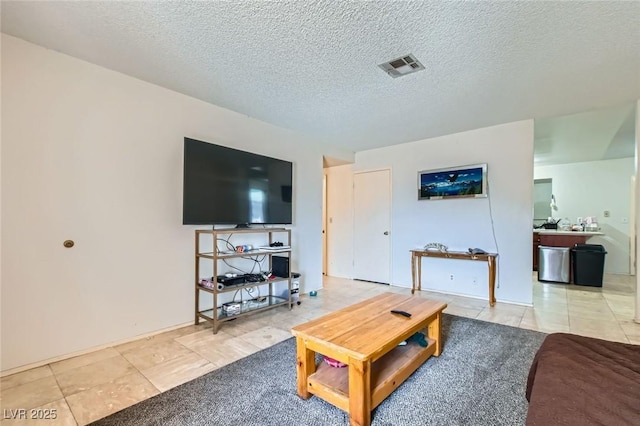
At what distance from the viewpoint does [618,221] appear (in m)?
5.88

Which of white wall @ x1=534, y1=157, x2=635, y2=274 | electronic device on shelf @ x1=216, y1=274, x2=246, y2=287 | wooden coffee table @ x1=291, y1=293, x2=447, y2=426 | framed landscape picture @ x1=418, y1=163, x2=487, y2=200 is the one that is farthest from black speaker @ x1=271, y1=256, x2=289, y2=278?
white wall @ x1=534, y1=157, x2=635, y2=274

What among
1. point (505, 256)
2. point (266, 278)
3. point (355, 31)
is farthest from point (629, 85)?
point (266, 278)

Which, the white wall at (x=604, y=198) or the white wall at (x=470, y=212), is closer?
the white wall at (x=470, y=212)

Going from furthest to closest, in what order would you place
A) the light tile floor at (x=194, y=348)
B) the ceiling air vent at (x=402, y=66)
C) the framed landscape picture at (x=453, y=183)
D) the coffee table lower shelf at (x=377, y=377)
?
the framed landscape picture at (x=453, y=183) → the ceiling air vent at (x=402, y=66) → the light tile floor at (x=194, y=348) → the coffee table lower shelf at (x=377, y=377)

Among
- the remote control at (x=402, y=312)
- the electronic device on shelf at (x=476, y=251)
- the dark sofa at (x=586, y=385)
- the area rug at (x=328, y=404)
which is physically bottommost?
the area rug at (x=328, y=404)

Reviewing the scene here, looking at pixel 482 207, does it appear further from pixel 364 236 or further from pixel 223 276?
pixel 223 276

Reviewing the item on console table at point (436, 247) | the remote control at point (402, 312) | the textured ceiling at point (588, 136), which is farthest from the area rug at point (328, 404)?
the textured ceiling at point (588, 136)

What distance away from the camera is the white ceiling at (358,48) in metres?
1.78

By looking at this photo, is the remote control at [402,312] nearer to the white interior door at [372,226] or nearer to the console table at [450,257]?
the console table at [450,257]

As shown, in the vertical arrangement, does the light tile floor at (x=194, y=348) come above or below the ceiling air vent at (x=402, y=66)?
below

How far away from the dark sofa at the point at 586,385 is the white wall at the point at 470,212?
8.60 ft

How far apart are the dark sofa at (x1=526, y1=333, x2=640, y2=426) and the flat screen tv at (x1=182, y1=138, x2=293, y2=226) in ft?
8.99

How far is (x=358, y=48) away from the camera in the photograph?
216cm

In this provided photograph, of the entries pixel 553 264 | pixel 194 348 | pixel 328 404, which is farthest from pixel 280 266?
pixel 553 264
